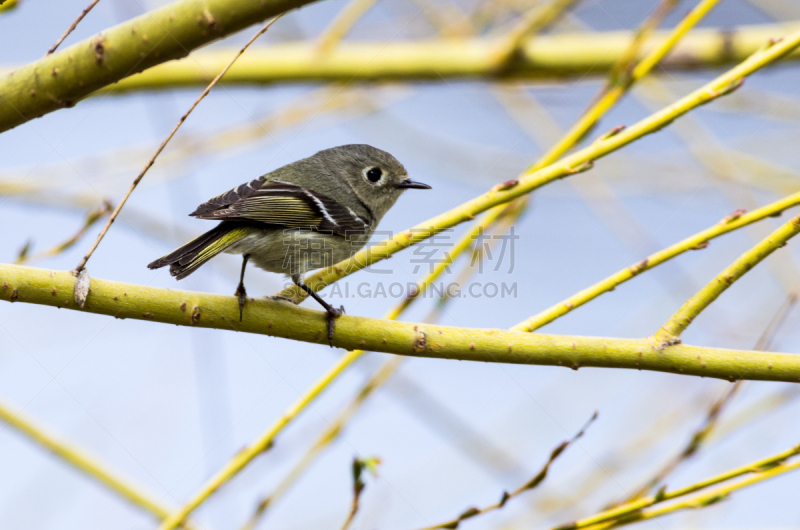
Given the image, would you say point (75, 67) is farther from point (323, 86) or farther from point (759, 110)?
point (759, 110)

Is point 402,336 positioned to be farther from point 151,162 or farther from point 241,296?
point 151,162

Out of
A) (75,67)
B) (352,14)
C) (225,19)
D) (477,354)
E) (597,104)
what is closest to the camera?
(225,19)

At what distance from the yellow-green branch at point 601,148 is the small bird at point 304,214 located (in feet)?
1.27

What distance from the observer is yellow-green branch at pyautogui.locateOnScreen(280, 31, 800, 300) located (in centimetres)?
165

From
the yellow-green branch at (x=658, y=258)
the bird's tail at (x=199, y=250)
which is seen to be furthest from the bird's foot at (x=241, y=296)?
the yellow-green branch at (x=658, y=258)

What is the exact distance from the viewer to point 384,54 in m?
2.97

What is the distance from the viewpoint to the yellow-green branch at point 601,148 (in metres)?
1.65

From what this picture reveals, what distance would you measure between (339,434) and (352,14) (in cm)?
176

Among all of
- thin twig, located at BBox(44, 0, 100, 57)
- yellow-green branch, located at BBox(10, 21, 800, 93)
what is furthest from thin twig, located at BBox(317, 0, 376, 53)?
thin twig, located at BBox(44, 0, 100, 57)

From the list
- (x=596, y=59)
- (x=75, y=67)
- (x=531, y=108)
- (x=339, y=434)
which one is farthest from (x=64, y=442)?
(x=596, y=59)

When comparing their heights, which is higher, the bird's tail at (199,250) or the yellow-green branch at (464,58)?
the yellow-green branch at (464,58)

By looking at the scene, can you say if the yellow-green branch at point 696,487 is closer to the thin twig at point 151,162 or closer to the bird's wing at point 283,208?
the thin twig at point 151,162

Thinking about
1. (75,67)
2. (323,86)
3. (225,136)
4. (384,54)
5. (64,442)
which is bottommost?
(64,442)

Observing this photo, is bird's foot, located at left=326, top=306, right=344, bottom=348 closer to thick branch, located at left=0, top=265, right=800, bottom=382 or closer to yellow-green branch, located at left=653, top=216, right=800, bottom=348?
thick branch, located at left=0, top=265, right=800, bottom=382
